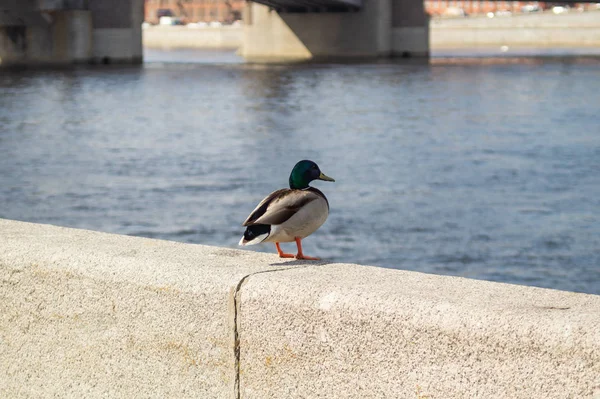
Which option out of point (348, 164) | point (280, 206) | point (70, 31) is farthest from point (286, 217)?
point (70, 31)

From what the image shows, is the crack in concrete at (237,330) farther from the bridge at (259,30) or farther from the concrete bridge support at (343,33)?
the concrete bridge support at (343,33)

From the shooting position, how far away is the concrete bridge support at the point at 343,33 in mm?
92500

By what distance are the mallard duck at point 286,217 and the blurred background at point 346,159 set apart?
591cm

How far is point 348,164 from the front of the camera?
1222 inches

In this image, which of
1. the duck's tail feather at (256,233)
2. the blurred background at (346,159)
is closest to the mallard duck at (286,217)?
the duck's tail feather at (256,233)

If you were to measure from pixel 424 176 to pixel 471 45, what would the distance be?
10431cm

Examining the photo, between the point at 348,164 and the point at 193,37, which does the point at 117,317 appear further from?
the point at 193,37

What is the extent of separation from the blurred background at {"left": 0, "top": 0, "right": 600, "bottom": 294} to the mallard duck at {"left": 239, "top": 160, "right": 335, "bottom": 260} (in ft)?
19.4

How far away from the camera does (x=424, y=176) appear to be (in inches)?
1155

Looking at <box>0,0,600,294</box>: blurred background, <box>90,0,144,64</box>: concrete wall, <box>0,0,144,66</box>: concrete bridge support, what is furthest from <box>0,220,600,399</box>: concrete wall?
<box>90,0,144,64</box>: concrete wall

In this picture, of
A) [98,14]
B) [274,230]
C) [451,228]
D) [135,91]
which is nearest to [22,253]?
[274,230]

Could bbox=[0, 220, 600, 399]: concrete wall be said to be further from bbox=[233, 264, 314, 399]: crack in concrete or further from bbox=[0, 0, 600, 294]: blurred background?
bbox=[0, 0, 600, 294]: blurred background

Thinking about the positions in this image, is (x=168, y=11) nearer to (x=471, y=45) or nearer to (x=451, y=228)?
(x=471, y=45)

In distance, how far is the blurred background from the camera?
67.4ft
